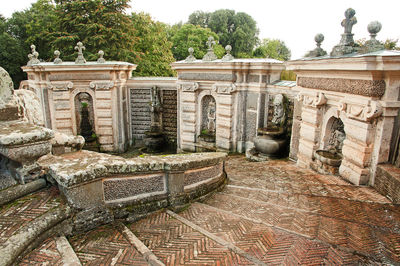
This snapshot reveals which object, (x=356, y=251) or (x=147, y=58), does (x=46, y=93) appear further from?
(x=356, y=251)

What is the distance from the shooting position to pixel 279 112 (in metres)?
10.5

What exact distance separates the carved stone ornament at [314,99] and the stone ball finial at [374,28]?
6.52 ft

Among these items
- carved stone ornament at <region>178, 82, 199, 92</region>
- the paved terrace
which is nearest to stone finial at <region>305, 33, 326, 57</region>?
the paved terrace

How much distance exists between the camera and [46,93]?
13820mm

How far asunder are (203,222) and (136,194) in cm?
112

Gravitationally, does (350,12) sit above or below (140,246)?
above

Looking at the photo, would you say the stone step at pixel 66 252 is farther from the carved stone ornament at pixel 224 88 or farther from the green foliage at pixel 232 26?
the green foliage at pixel 232 26

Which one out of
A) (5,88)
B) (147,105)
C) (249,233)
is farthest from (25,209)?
(147,105)

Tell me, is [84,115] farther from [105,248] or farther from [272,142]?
[105,248]

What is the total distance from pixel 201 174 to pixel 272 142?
5.37m

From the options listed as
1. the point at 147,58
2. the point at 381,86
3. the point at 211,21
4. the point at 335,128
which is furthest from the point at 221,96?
the point at 211,21

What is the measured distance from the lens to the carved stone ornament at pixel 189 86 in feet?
41.7

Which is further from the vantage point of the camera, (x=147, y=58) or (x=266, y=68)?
(x=147, y=58)

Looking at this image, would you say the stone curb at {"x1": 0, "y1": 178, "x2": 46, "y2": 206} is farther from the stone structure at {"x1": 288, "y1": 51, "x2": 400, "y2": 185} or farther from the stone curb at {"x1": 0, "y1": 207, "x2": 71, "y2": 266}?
the stone structure at {"x1": 288, "y1": 51, "x2": 400, "y2": 185}
